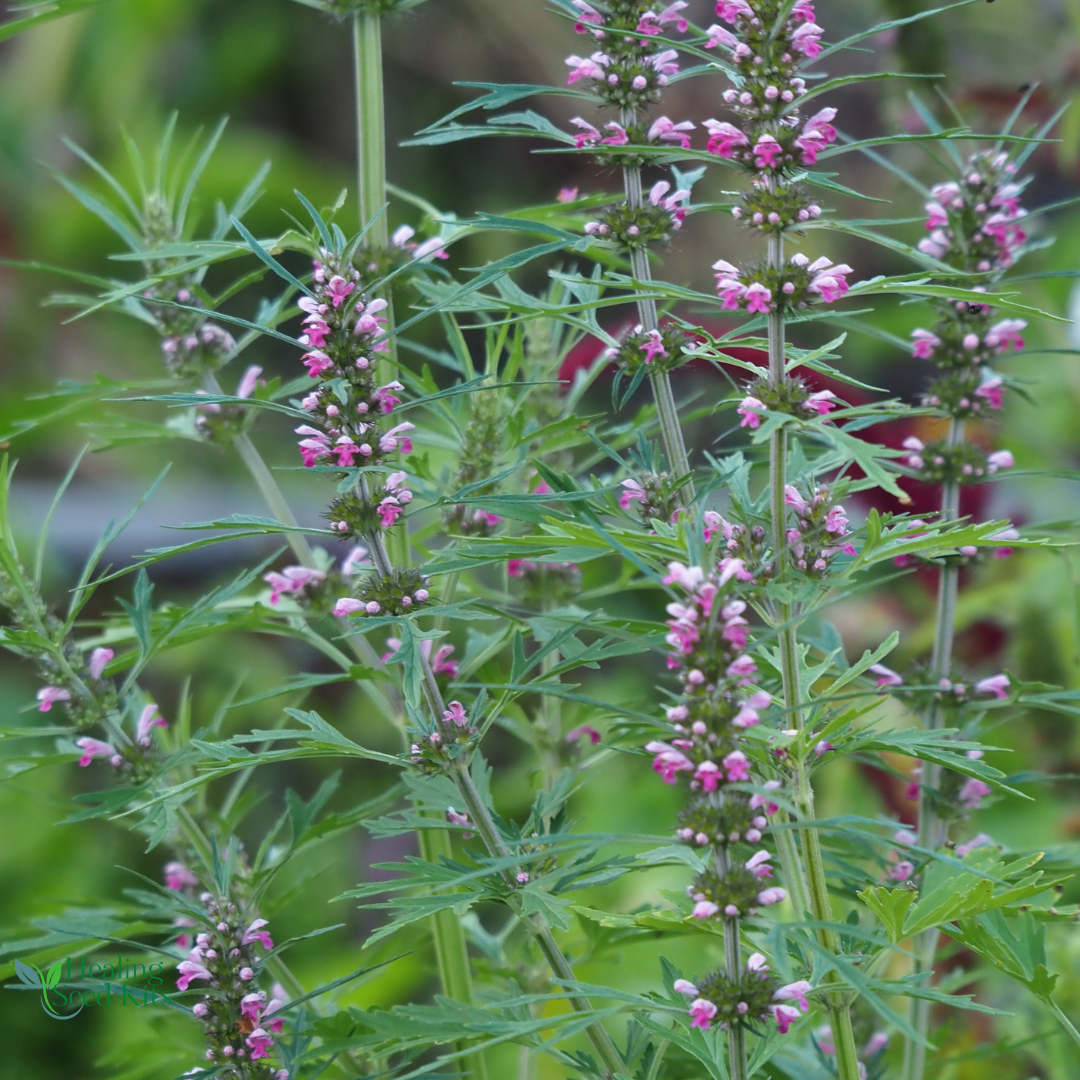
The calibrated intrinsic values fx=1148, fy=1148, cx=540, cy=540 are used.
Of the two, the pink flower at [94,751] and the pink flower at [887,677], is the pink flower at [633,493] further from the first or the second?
the pink flower at [94,751]

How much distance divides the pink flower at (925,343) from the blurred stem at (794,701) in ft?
0.83

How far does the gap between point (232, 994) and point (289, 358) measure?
130 inches

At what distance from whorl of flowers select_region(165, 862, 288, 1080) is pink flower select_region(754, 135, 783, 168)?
57cm

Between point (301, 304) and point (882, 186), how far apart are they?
11.4 ft

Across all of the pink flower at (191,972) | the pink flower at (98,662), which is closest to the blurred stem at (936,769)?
the pink flower at (191,972)

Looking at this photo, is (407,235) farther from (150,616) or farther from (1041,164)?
(1041,164)

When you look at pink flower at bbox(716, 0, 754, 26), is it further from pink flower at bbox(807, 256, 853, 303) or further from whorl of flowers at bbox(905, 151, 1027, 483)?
whorl of flowers at bbox(905, 151, 1027, 483)

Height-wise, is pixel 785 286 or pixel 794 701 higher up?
pixel 785 286

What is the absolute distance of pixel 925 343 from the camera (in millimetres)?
898

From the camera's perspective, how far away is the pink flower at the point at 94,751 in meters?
0.82

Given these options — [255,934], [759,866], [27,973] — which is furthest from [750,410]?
[27,973]

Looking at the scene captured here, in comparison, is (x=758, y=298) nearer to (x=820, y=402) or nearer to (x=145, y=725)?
(x=820, y=402)

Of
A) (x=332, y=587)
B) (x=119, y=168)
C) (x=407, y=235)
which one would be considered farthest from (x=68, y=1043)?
(x=119, y=168)

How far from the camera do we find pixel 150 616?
0.82 meters
